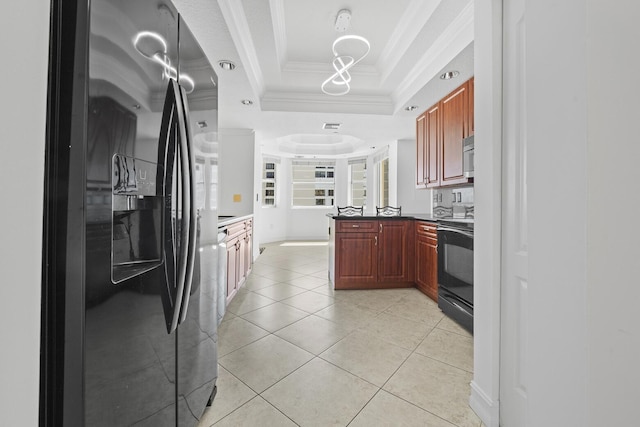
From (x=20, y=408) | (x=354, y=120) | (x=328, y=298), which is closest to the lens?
(x=20, y=408)

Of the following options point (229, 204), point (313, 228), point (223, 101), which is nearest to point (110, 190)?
point (223, 101)

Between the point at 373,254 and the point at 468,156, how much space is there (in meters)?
1.60

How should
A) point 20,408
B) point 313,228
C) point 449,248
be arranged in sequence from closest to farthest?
point 20,408 → point 449,248 → point 313,228

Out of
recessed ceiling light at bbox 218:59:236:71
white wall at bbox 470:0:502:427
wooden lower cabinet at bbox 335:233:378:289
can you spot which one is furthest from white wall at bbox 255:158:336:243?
white wall at bbox 470:0:502:427

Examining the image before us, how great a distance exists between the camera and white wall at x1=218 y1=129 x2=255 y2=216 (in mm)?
4980

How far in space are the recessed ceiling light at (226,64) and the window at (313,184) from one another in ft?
16.9

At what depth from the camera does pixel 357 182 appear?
7672 millimetres

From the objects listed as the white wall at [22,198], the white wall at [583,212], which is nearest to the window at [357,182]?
the white wall at [583,212]

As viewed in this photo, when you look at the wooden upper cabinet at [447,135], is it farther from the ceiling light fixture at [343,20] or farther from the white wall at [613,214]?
the white wall at [613,214]

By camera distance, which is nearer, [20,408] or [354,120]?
[20,408]

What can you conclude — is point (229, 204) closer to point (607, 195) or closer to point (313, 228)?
point (313, 228)

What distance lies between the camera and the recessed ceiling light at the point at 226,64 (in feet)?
8.79

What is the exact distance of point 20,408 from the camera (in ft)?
1.55

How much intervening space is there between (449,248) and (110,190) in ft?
8.90
